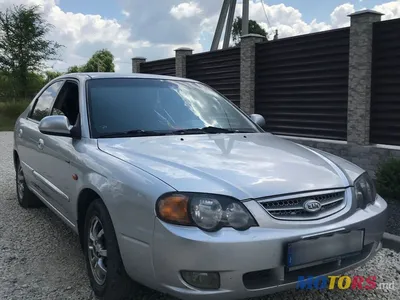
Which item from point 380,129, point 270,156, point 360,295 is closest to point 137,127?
point 270,156

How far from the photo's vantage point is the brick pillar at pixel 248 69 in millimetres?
10180

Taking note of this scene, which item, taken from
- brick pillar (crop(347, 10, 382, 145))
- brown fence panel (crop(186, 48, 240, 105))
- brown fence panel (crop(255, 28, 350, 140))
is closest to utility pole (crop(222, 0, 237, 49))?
brown fence panel (crop(186, 48, 240, 105))

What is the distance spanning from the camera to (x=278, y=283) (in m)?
2.24

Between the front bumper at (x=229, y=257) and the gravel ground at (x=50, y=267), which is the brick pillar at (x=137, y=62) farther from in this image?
the front bumper at (x=229, y=257)

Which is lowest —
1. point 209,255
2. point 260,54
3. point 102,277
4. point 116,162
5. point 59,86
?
point 102,277

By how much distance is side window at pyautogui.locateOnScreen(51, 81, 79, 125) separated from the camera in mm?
3645

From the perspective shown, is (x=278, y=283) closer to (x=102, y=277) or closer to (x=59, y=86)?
(x=102, y=277)

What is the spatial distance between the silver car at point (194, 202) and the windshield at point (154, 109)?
0.5 inches

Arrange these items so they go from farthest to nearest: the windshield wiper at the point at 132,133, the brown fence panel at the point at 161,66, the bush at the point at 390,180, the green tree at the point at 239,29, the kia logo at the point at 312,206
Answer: the green tree at the point at 239,29 → the brown fence panel at the point at 161,66 → the bush at the point at 390,180 → the windshield wiper at the point at 132,133 → the kia logo at the point at 312,206

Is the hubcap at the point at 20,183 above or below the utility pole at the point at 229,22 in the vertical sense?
below

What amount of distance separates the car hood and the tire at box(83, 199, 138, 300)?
1.39ft

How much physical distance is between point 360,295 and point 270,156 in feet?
3.92

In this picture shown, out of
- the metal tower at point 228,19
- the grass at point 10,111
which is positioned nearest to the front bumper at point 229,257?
the metal tower at point 228,19

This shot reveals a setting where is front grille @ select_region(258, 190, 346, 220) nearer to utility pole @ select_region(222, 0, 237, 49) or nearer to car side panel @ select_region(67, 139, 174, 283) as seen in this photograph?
car side panel @ select_region(67, 139, 174, 283)
